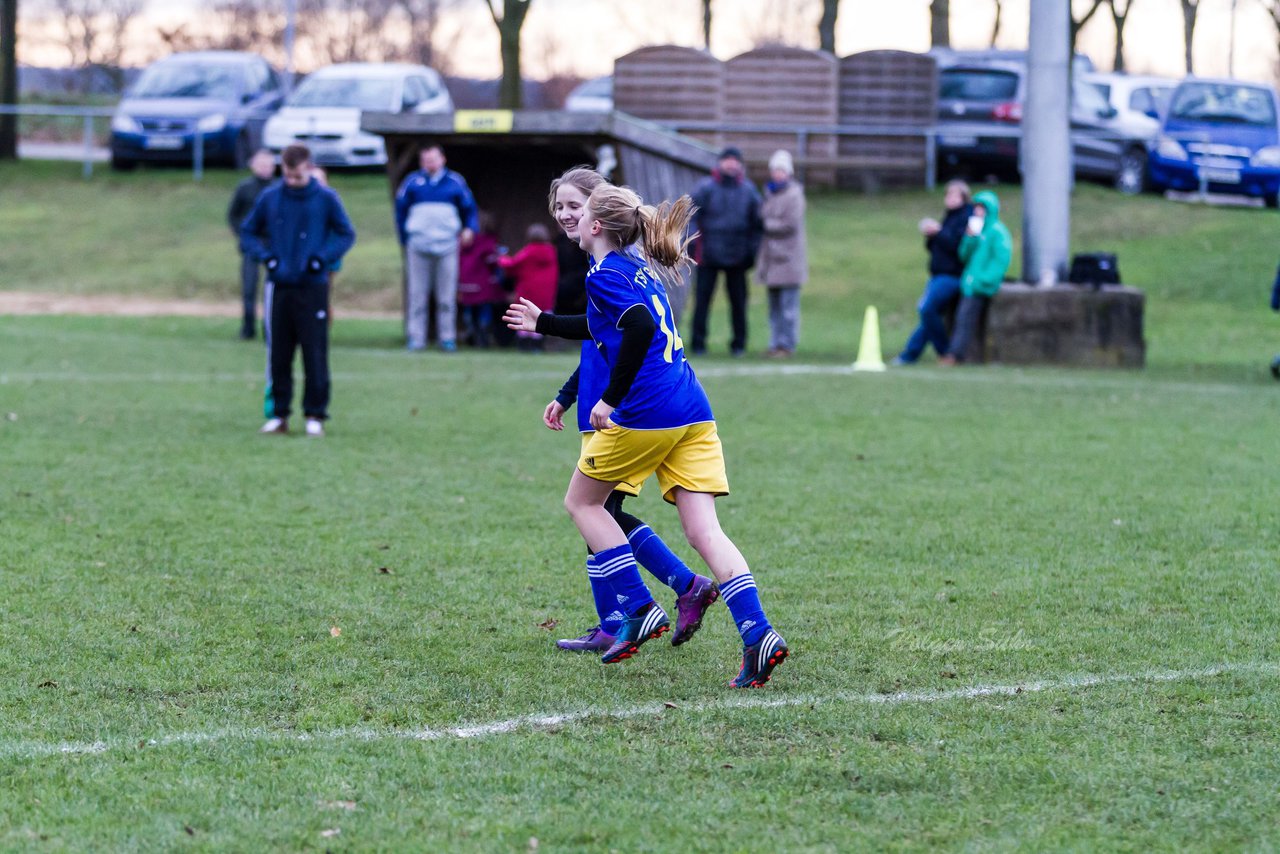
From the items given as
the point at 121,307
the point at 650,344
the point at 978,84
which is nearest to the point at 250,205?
the point at 121,307

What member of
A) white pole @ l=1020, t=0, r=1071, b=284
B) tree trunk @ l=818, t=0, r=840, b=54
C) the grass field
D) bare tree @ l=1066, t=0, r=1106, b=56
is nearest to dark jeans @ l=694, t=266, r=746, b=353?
white pole @ l=1020, t=0, r=1071, b=284

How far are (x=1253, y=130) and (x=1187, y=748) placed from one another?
24316mm

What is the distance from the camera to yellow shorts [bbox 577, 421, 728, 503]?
16.3 feet

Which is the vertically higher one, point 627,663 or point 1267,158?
point 1267,158

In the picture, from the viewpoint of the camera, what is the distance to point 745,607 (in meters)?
4.90

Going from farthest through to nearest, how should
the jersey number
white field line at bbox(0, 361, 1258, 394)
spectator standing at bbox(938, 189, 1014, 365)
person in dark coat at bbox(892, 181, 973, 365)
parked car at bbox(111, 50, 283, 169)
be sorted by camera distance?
parked car at bbox(111, 50, 283, 169)
person in dark coat at bbox(892, 181, 973, 365)
spectator standing at bbox(938, 189, 1014, 365)
white field line at bbox(0, 361, 1258, 394)
the jersey number

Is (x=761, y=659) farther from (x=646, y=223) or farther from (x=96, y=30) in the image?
(x=96, y=30)

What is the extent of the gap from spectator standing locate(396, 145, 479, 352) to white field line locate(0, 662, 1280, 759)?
11.1 metres

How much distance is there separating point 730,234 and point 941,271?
2.11 meters

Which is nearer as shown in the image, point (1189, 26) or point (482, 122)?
point (482, 122)

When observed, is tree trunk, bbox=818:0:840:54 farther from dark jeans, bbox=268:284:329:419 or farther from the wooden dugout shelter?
dark jeans, bbox=268:284:329:419

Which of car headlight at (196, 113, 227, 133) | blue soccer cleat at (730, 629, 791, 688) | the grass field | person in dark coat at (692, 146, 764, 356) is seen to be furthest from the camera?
car headlight at (196, 113, 227, 133)

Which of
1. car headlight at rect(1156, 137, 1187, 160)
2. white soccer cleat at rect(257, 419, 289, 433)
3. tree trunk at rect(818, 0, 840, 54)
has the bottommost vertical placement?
white soccer cleat at rect(257, 419, 289, 433)

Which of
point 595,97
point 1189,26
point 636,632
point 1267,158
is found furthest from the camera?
point 1189,26
